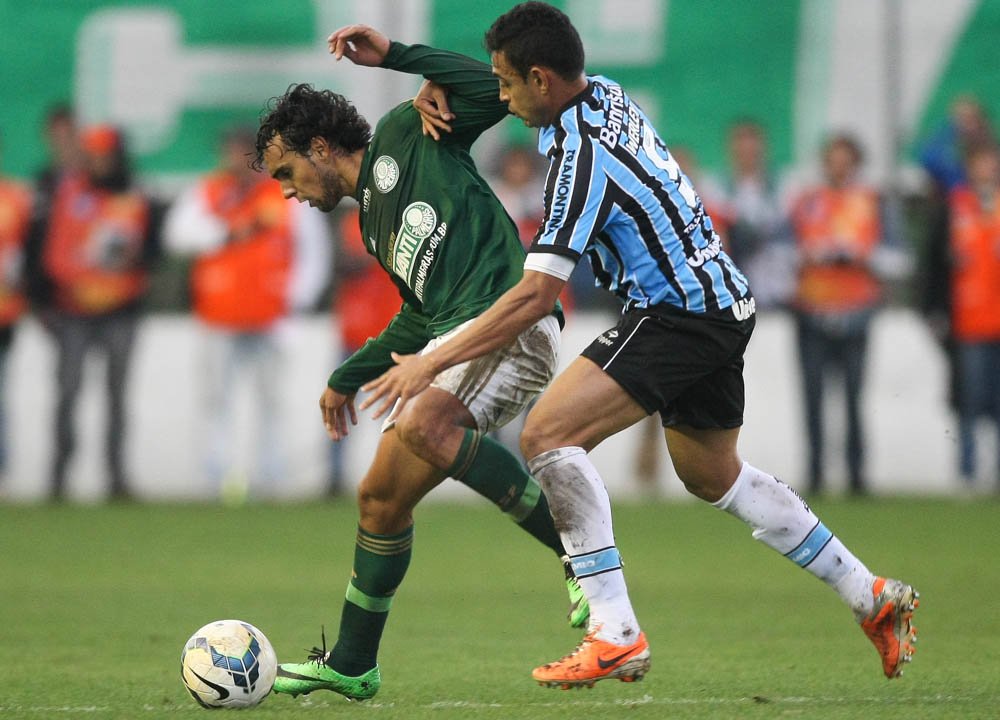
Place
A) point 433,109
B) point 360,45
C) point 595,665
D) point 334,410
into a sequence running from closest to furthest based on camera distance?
1. point 595,665
2. point 433,109
3. point 334,410
4. point 360,45

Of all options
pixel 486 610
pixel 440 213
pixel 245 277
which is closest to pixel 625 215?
pixel 440 213

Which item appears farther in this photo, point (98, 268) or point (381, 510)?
point (98, 268)

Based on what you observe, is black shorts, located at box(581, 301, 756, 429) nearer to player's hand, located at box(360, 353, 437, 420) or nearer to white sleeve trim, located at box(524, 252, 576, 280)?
white sleeve trim, located at box(524, 252, 576, 280)

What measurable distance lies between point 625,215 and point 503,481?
3.55 feet

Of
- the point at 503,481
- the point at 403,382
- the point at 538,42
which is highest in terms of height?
the point at 538,42

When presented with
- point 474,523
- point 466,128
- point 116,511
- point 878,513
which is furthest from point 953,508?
point 466,128

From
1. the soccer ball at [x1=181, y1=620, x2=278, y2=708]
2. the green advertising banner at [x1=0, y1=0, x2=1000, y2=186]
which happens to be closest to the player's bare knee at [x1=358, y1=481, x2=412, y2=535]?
the soccer ball at [x1=181, y1=620, x2=278, y2=708]

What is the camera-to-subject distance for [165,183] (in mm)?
14273

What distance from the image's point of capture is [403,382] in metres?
5.47

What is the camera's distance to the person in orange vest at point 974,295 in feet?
44.0

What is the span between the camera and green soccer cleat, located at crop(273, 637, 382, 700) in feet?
19.5

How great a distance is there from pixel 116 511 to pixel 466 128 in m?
7.43

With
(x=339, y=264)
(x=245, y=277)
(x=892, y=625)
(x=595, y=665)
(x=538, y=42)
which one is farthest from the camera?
(x=339, y=264)

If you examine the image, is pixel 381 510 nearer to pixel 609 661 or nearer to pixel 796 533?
pixel 609 661
